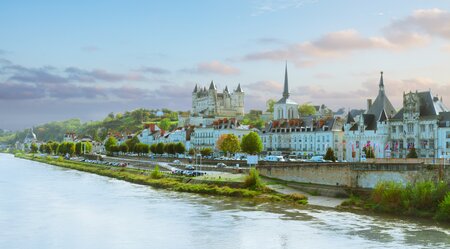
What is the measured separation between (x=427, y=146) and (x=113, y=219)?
38.2 metres

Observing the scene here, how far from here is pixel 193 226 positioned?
A: 33.8 meters

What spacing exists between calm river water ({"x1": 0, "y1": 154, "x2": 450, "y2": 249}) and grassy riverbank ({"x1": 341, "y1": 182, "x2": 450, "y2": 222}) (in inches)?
61.3

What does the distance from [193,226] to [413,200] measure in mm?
14821

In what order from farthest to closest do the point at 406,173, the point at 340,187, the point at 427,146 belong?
the point at 427,146, the point at 340,187, the point at 406,173

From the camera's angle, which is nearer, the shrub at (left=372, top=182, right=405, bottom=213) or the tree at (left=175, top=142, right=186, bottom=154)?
the shrub at (left=372, top=182, right=405, bottom=213)

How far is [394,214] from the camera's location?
122 ft

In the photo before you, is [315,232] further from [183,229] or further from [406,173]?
[406,173]

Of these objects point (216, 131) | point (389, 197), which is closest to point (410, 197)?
point (389, 197)

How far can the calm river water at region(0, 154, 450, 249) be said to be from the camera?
29.1 metres

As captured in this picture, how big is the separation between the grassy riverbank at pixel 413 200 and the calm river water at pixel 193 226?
156 centimetres

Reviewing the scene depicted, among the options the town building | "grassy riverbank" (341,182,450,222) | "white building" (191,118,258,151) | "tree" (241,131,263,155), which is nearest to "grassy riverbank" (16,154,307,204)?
"grassy riverbank" (341,182,450,222)

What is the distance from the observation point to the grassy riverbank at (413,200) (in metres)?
35.3

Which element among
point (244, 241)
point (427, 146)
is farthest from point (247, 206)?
point (427, 146)

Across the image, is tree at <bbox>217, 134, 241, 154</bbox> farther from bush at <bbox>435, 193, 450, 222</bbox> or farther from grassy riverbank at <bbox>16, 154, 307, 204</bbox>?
bush at <bbox>435, 193, 450, 222</bbox>
